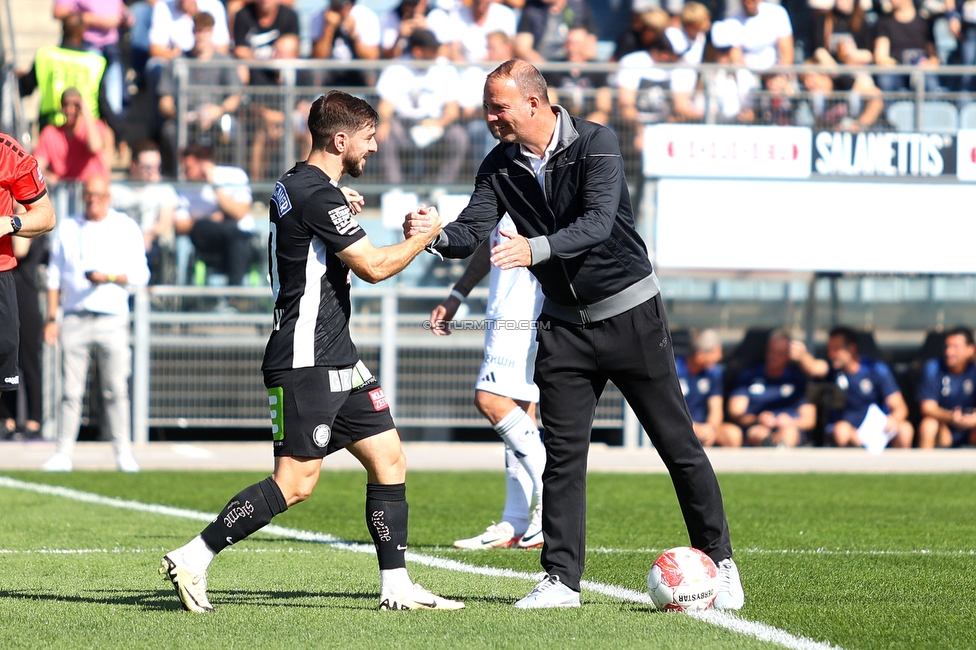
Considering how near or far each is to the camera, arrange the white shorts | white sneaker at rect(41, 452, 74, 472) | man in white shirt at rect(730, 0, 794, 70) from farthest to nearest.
Answer: man in white shirt at rect(730, 0, 794, 70) < white sneaker at rect(41, 452, 74, 472) < the white shorts

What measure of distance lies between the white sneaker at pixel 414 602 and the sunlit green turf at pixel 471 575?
0.23 ft

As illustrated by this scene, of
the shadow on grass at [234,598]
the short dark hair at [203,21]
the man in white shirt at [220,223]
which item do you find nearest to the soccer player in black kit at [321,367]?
the shadow on grass at [234,598]

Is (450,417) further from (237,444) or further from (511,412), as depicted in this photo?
(511,412)

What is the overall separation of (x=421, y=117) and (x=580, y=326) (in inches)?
366

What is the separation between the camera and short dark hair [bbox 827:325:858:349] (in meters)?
14.7

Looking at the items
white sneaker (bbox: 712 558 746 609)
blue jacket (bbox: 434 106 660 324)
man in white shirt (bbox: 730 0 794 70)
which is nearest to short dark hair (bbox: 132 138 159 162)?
man in white shirt (bbox: 730 0 794 70)

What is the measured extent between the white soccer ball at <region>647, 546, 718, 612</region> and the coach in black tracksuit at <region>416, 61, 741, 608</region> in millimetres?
224

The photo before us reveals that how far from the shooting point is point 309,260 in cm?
548

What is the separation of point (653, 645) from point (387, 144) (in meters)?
10.5

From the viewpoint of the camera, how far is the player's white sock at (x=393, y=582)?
18.2 feet

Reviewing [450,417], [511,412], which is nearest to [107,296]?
[450,417]

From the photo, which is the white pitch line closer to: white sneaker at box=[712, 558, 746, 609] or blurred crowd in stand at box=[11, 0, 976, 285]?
white sneaker at box=[712, 558, 746, 609]

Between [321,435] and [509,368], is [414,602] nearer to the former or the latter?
[321,435]

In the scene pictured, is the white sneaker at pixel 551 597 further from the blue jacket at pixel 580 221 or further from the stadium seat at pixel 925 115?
the stadium seat at pixel 925 115
